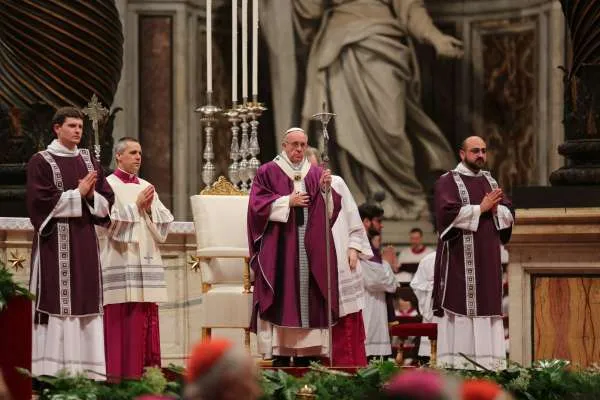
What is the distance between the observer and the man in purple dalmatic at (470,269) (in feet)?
31.2

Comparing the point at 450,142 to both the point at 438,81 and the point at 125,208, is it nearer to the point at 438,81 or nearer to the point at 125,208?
the point at 438,81

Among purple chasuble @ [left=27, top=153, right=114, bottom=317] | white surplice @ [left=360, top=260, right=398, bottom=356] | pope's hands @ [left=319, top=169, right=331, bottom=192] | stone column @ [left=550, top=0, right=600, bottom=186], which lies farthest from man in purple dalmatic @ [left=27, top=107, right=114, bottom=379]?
white surplice @ [left=360, top=260, right=398, bottom=356]

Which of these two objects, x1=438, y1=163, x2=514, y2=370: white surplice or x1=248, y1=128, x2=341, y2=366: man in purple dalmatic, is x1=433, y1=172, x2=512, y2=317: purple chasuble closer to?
x1=438, y1=163, x2=514, y2=370: white surplice

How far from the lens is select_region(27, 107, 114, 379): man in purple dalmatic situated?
340 inches

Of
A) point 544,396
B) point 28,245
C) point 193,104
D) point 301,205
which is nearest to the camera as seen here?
point 544,396

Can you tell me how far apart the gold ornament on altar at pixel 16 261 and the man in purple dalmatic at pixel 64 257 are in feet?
5.73

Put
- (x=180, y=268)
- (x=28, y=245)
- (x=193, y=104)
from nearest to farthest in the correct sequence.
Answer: (x=28, y=245) < (x=180, y=268) < (x=193, y=104)

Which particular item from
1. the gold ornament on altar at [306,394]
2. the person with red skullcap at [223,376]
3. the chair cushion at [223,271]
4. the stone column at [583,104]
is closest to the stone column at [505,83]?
the stone column at [583,104]

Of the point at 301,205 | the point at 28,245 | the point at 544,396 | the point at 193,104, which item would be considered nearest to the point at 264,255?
the point at 301,205

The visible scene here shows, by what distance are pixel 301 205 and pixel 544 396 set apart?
3.16m

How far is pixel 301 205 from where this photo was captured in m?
9.45

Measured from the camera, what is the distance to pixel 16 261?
10.5 meters

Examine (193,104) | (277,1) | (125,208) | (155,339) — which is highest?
(277,1)

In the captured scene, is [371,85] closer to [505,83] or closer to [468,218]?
[505,83]
